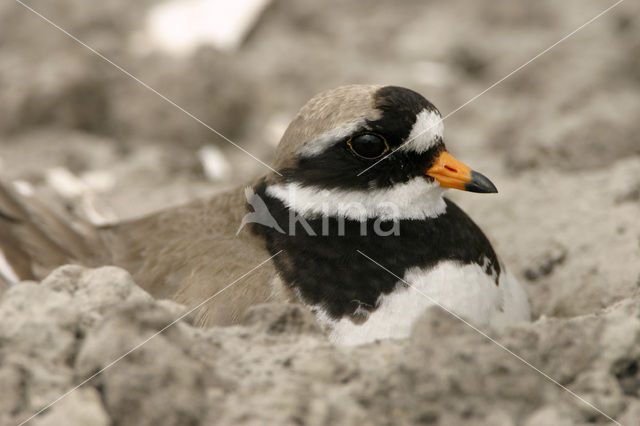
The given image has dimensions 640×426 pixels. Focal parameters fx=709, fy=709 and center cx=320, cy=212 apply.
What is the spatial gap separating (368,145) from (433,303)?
0.66 metres

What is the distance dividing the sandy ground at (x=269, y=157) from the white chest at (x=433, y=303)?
1.16 feet

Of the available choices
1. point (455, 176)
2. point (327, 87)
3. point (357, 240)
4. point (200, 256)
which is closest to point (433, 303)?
point (357, 240)

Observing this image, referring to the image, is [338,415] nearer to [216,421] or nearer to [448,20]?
[216,421]

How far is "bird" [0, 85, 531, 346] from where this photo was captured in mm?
2689

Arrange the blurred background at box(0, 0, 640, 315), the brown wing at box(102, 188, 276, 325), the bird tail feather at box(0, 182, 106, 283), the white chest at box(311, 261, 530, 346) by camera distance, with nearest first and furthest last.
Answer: the white chest at box(311, 261, 530, 346) < the brown wing at box(102, 188, 276, 325) < the bird tail feather at box(0, 182, 106, 283) < the blurred background at box(0, 0, 640, 315)

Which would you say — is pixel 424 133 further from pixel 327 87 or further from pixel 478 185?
pixel 327 87

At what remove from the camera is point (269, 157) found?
546 cm

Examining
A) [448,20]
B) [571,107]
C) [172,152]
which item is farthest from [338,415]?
[448,20]

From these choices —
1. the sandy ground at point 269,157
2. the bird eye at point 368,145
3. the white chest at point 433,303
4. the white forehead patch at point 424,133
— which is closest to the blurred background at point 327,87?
the sandy ground at point 269,157

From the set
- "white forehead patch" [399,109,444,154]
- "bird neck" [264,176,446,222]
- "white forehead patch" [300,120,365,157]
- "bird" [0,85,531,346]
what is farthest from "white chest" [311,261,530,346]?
"white forehead patch" [300,120,365,157]

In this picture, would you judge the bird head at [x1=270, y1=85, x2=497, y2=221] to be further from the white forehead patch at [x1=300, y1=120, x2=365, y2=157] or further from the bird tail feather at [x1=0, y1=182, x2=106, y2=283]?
the bird tail feather at [x1=0, y1=182, x2=106, y2=283]

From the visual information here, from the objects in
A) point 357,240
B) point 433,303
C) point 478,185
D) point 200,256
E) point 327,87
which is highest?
point 327,87

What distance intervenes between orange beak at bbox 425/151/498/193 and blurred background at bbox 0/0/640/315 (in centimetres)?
86

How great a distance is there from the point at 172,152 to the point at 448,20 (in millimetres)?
3261
